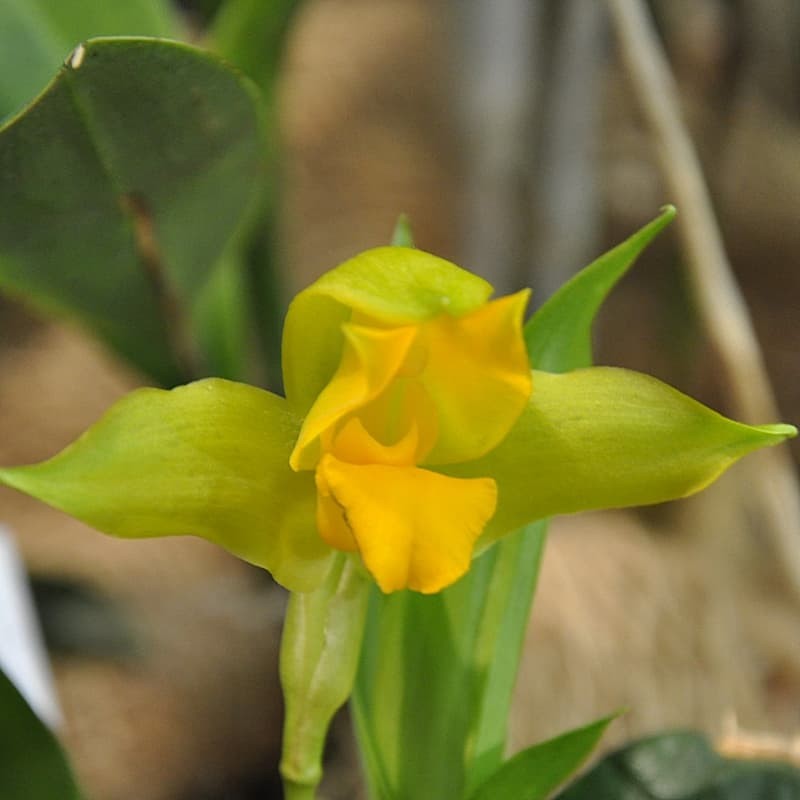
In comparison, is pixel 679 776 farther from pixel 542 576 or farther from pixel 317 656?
pixel 542 576

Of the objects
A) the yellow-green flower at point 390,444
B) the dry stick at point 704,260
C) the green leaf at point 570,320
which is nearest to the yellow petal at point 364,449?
the yellow-green flower at point 390,444

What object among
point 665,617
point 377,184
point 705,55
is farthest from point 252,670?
point 705,55

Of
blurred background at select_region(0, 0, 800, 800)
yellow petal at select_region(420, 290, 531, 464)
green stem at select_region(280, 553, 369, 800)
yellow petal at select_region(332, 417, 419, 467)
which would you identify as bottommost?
blurred background at select_region(0, 0, 800, 800)

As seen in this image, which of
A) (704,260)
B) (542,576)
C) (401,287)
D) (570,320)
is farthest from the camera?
(542,576)

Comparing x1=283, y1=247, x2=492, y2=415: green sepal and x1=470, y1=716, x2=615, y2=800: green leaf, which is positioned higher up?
x1=283, y1=247, x2=492, y2=415: green sepal

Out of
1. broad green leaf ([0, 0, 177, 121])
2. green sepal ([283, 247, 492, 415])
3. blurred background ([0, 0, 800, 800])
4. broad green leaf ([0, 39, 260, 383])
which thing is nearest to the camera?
green sepal ([283, 247, 492, 415])

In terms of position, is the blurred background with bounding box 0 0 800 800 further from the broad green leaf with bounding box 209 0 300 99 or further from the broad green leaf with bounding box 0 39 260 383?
the broad green leaf with bounding box 0 39 260 383

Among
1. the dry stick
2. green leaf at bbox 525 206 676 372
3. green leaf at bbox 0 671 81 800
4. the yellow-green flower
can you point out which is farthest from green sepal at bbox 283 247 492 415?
the dry stick

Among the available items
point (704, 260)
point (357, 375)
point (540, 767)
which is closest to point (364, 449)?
point (357, 375)

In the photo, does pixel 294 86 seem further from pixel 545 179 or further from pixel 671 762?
pixel 671 762
